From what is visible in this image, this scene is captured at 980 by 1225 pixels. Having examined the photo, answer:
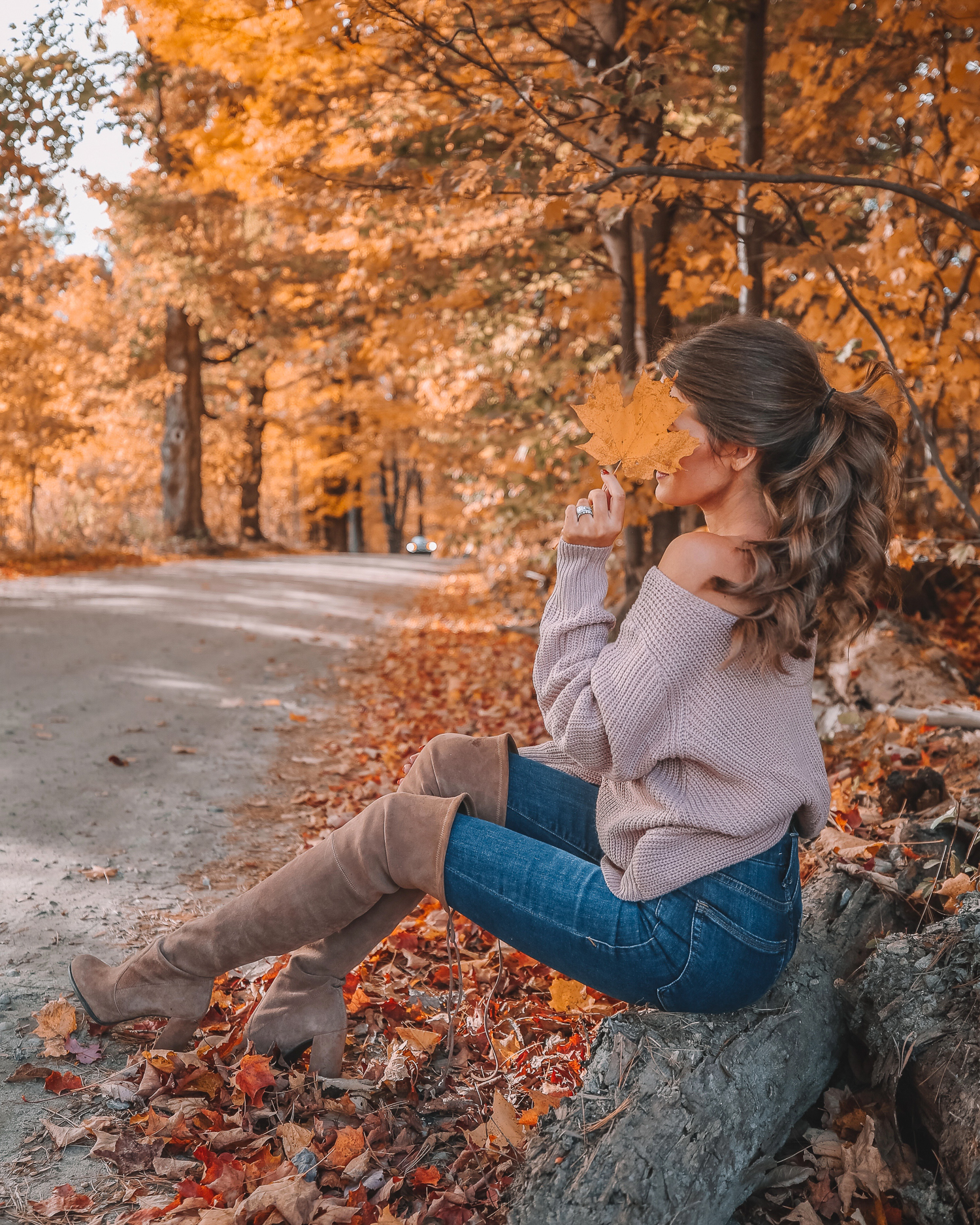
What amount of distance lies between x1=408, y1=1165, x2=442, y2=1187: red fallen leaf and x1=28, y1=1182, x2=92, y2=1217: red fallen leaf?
24.7 inches

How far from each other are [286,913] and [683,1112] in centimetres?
95

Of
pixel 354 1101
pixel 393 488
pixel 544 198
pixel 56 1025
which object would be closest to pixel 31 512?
pixel 544 198

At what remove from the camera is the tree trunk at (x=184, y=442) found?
16.2 meters

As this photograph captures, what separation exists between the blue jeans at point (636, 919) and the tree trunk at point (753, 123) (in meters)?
3.43

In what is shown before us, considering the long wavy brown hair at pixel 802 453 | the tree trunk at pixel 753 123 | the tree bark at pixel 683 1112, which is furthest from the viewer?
the tree trunk at pixel 753 123

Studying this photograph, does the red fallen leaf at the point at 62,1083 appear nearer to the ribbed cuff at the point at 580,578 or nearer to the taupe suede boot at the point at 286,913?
A: the taupe suede boot at the point at 286,913

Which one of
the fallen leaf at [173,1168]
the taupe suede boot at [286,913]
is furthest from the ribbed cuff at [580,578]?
the fallen leaf at [173,1168]

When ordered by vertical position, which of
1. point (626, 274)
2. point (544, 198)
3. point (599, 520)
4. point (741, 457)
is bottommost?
point (599, 520)

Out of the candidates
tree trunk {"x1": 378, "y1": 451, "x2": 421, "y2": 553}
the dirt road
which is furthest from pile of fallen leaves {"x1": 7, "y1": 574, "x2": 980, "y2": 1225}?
tree trunk {"x1": 378, "y1": 451, "x2": 421, "y2": 553}

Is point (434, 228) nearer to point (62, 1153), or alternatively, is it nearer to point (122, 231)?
point (62, 1153)

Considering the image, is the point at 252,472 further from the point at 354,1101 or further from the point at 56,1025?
the point at 354,1101

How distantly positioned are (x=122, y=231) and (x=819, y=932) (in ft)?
48.5

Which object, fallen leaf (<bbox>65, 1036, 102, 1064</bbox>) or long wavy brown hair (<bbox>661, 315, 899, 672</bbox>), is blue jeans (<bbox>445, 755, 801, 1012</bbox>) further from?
fallen leaf (<bbox>65, 1036, 102, 1064</bbox>)

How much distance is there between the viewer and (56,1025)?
2.27 m
